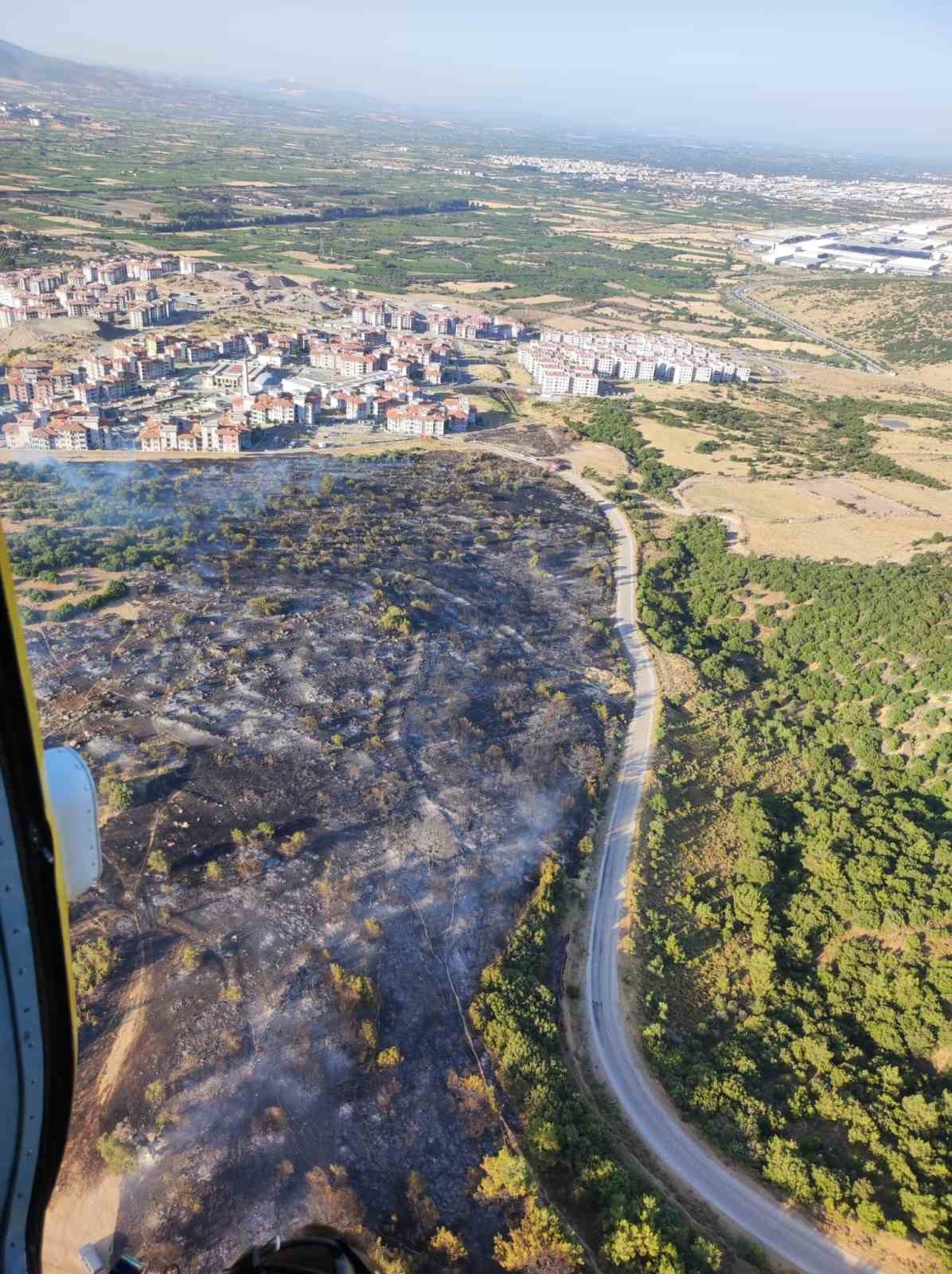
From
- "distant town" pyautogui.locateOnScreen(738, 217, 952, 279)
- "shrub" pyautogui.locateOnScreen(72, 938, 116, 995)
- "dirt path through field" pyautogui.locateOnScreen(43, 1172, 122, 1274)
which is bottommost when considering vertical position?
"dirt path through field" pyautogui.locateOnScreen(43, 1172, 122, 1274)

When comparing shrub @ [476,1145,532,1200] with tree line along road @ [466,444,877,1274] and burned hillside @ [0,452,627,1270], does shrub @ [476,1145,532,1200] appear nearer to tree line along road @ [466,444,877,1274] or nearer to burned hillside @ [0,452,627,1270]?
burned hillside @ [0,452,627,1270]

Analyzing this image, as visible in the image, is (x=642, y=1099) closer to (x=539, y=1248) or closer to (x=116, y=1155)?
(x=539, y=1248)

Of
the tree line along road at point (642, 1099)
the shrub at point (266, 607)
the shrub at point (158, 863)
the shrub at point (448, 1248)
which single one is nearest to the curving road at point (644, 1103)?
the tree line along road at point (642, 1099)

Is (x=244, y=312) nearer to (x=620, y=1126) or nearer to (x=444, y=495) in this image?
(x=444, y=495)

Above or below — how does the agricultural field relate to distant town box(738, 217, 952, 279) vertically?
below

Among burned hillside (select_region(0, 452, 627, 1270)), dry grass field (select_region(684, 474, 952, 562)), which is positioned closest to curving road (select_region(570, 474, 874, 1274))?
burned hillside (select_region(0, 452, 627, 1270))

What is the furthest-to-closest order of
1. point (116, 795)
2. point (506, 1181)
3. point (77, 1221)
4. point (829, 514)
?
point (829, 514)
point (116, 795)
point (506, 1181)
point (77, 1221)

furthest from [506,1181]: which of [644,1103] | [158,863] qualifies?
[158,863]
